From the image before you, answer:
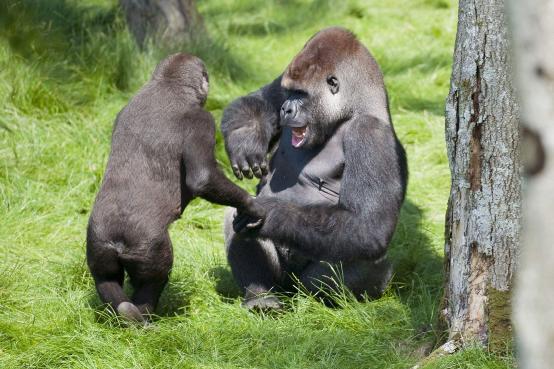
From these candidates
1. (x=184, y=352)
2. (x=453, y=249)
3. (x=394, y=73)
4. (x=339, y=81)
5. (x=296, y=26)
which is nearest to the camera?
(x=453, y=249)

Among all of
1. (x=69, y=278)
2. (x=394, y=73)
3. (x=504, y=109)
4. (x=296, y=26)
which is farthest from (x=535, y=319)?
(x=296, y=26)

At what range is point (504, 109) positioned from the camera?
3.00 metres

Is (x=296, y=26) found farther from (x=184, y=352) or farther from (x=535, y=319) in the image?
(x=535, y=319)

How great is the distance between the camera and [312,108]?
13.4 feet

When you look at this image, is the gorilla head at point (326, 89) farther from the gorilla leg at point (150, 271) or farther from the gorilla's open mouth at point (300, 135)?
the gorilla leg at point (150, 271)

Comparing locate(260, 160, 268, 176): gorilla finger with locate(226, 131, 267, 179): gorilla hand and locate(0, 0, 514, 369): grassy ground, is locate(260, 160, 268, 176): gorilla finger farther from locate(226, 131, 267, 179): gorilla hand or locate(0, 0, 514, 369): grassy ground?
locate(0, 0, 514, 369): grassy ground

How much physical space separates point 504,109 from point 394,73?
4531mm

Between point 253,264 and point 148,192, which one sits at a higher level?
point 148,192

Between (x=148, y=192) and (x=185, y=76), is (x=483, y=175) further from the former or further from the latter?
(x=185, y=76)

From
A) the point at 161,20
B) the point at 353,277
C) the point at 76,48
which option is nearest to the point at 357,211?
the point at 353,277

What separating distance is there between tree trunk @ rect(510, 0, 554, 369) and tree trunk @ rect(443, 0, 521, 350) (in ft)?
5.44

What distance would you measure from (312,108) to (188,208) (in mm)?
1477

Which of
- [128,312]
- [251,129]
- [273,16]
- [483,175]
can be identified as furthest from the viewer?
[273,16]

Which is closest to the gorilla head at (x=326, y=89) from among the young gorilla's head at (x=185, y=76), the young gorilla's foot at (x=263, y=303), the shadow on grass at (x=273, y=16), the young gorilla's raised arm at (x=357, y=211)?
the young gorilla's raised arm at (x=357, y=211)
